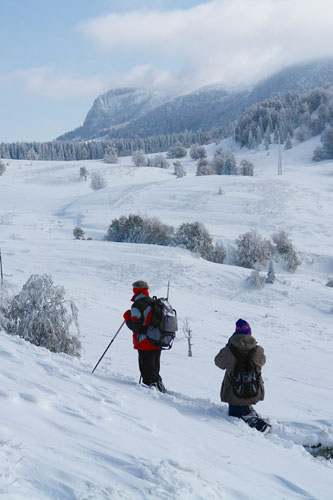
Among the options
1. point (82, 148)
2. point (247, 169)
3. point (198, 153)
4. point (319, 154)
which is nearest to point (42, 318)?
point (247, 169)

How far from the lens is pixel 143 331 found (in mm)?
6887

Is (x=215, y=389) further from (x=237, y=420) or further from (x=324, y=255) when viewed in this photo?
(x=324, y=255)

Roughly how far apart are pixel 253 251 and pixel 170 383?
27992 mm

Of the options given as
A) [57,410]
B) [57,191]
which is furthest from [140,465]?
[57,191]

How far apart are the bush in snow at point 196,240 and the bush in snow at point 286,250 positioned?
21.2ft


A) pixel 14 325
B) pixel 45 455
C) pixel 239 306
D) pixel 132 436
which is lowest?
pixel 239 306

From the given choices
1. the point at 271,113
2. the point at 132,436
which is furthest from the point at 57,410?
the point at 271,113

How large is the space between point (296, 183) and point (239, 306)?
43797mm

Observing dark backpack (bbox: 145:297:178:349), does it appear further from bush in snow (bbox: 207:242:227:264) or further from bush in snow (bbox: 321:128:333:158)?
bush in snow (bbox: 321:128:333:158)

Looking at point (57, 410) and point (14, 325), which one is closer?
point (57, 410)

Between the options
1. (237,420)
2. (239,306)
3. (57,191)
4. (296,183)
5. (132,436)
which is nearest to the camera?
(132,436)

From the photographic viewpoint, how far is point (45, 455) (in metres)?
3.47

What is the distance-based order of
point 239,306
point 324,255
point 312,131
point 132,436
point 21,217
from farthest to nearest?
1. point 312,131
2. point 21,217
3. point 324,255
4. point 239,306
5. point 132,436

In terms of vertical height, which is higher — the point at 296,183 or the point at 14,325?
the point at 296,183
